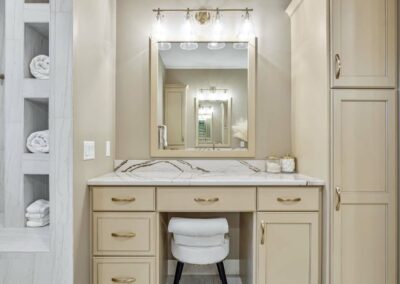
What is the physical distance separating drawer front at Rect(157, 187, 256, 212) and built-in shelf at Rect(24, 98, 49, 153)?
2.91 feet

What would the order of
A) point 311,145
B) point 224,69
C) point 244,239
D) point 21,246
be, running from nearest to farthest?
point 21,246, point 311,145, point 244,239, point 224,69

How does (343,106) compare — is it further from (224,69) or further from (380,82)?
(224,69)

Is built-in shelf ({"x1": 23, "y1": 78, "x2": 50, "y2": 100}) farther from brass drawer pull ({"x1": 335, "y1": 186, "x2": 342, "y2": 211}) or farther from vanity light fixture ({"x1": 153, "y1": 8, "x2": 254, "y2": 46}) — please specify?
brass drawer pull ({"x1": 335, "y1": 186, "x2": 342, "y2": 211})

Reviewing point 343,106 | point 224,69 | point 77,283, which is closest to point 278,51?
point 224,69

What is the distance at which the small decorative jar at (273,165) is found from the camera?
2.33 m

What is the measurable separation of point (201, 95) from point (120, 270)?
1.46m

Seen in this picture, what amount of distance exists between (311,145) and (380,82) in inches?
22.5

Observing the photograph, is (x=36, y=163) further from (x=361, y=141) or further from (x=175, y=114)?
(x=361, y=141)

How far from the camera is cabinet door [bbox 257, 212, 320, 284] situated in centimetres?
181

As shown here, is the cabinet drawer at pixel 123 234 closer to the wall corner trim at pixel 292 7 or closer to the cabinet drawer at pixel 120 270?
the cabinet drawer at pixel 120 270

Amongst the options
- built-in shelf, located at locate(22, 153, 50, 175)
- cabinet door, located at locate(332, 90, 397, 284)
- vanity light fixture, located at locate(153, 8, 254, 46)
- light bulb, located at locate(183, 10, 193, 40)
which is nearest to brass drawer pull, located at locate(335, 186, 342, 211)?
cabinet door, located at locate(332, 90, 397, 284)

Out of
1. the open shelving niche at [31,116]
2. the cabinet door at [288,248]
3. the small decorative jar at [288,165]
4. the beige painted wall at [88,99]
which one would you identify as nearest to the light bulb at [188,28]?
the beige painted wall at [88,99]

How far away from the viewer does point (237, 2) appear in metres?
2.46

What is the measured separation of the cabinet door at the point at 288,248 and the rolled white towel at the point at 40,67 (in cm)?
159
